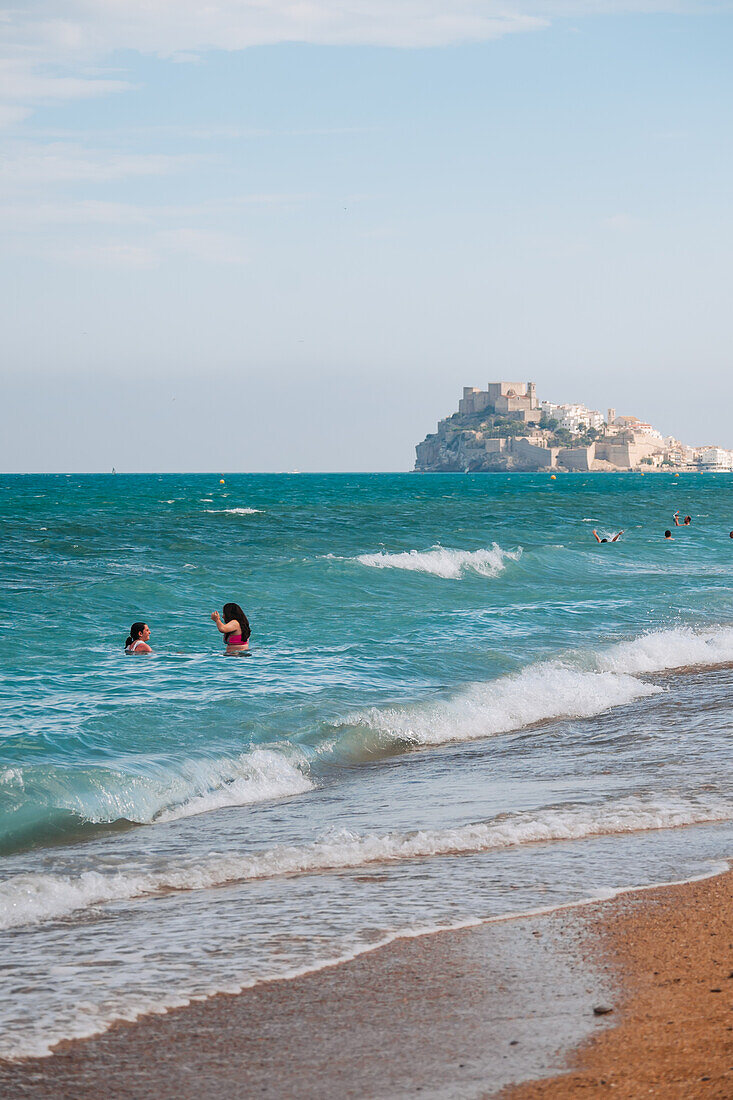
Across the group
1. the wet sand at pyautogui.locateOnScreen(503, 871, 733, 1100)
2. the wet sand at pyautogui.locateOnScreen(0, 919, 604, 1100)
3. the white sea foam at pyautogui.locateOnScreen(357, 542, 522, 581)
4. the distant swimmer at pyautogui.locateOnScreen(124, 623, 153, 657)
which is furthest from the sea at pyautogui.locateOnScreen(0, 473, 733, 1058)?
the white sea foam at pyautogui.locateOnScreen(357, 542, 522, 581)

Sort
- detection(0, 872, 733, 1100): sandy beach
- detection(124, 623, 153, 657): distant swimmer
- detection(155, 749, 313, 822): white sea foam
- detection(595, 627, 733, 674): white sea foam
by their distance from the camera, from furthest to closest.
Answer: detection(595, 627, 733, 674): white sea foam < detection(124, 623, 153, 657): distant swimmer < detection(155, 749, 313, 822): white sea foam < detection(0, 872, 733, 1100): sandy beach

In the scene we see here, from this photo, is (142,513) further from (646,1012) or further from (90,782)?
(646,1012)

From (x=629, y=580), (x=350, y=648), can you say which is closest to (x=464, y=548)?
(x=629, y=580)

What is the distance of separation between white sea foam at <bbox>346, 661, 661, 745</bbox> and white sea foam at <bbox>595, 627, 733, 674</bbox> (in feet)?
2.86

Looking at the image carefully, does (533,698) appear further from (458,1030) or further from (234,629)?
(458,1030)

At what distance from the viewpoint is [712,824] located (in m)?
7.42

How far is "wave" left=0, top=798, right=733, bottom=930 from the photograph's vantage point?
6.36m

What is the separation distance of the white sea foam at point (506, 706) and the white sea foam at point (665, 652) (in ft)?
2.86

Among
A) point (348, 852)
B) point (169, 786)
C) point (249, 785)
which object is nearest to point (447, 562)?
point (249, 785)

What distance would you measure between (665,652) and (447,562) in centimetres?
1319

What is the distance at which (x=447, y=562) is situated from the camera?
1153 inches

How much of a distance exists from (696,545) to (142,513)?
29.0m

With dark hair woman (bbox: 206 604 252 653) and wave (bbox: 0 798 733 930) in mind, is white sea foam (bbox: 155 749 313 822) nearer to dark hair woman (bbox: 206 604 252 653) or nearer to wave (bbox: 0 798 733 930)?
wave (bbox: 0 798 733 930)

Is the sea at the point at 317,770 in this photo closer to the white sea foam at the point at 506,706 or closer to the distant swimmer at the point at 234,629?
the white sea foam at the point at 506,706
